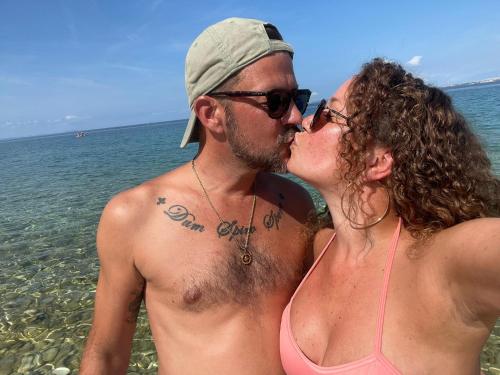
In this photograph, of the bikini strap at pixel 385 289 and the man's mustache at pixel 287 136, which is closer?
the bikini strap at pixel 385 289

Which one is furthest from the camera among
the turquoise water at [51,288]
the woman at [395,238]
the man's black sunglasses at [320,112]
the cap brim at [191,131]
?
the turquoise water at [51,288]

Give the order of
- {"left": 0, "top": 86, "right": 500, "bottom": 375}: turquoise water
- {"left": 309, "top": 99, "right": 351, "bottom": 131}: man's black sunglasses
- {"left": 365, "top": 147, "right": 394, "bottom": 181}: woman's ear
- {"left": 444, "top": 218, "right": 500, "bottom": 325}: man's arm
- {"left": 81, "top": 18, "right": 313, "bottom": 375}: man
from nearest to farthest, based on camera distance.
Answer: {"left": 444, "top": 218, "right": 500, "bottom": 325}: man's arm
{"left": 365, "top": 147, "right": 394, "bottom": 181}: woman's ear
{"left": 309, "top": 99, "right": 351, "bottom": 131}: man's black sunglasses
{"left": 81, "top": 18, "right": 313, "bottom": 375}: man
{"left": 0, "top": 86, "right": 500, "bottom": 375}: turquoise water

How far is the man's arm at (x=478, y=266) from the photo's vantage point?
1365 mm

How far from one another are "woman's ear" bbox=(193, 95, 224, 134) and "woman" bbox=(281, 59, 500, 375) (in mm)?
586

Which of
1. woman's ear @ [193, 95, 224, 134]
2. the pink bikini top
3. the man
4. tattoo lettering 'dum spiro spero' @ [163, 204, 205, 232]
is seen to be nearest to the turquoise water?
the pink bikini top

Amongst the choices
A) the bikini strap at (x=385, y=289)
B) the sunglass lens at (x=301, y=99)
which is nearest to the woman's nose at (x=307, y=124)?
the sunglass lens at (x=301, y=99)

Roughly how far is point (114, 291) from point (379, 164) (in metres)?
1.73

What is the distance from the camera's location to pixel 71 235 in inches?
379

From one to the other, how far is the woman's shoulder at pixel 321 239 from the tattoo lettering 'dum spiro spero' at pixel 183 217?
76 cm

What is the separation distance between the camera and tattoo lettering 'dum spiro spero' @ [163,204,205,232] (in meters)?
2.47

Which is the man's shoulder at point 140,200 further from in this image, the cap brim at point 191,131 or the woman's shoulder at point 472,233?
the woman's shoulder at point 472,233

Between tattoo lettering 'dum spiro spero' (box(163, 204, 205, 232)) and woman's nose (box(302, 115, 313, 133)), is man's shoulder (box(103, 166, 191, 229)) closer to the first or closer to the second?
tattoo lettering 'dum spiro spero' (box(163, 204, 205, 232))

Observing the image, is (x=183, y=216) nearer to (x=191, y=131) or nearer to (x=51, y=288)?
(x=191, y=131)

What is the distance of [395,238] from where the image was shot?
1.88 meters
